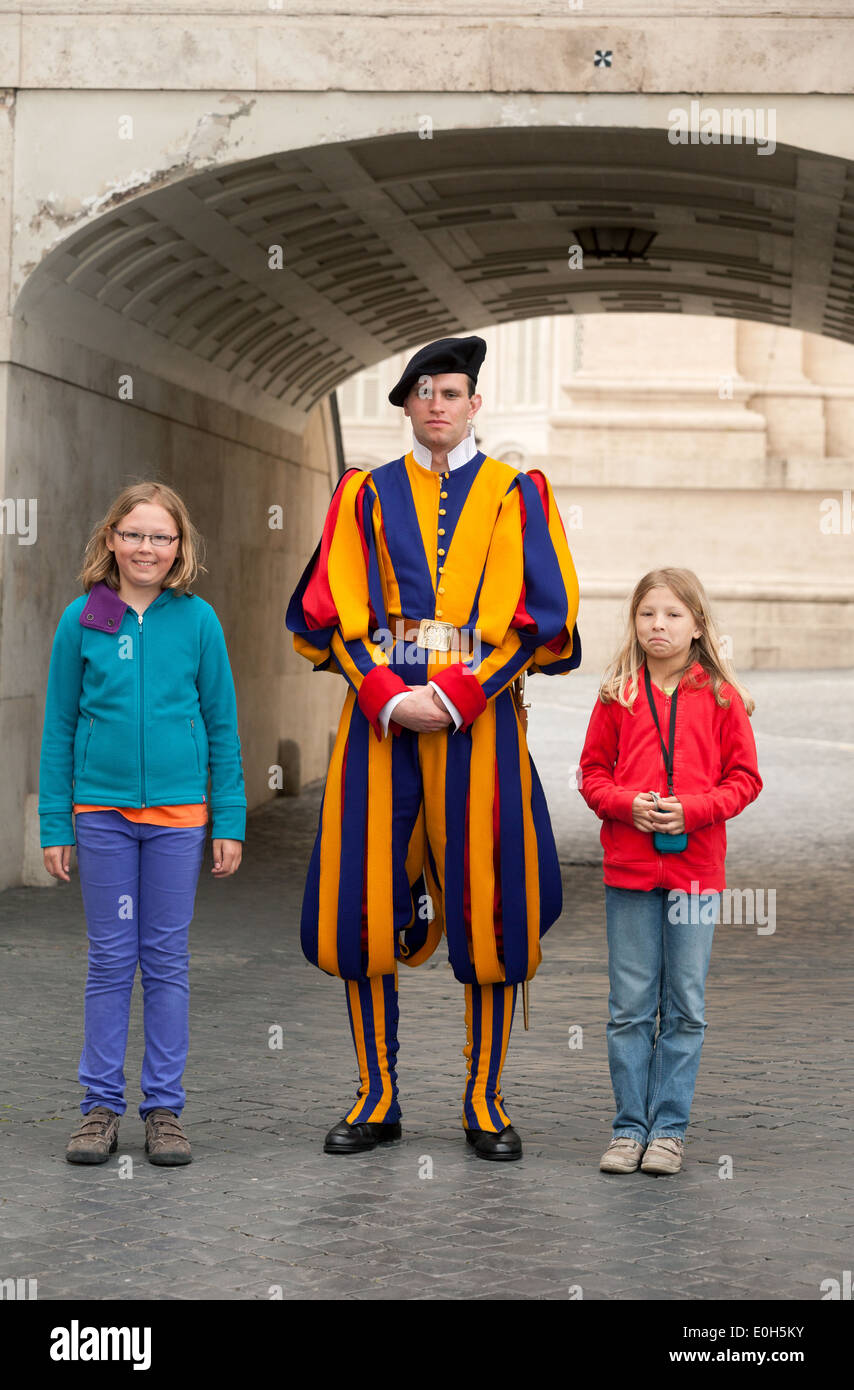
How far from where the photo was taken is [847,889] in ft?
34.4

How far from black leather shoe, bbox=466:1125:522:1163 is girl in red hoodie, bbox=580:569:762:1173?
9.8 inches

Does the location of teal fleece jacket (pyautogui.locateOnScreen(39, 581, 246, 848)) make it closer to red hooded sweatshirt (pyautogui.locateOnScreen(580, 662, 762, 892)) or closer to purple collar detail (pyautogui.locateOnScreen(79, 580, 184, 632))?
purple collar detail (pyautogui.locateOnScreen(79, 580, 184, 632))

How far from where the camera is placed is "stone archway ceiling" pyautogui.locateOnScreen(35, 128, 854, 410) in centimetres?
911

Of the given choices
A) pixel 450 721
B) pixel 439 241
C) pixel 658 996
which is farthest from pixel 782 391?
pixel 450 721

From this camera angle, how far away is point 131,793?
194 inches

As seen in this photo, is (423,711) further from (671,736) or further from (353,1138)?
(353,1138)

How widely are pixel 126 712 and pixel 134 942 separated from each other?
61cm

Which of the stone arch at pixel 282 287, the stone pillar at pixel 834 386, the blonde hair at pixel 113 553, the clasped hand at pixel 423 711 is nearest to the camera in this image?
the clasped hand at pixel 423 711

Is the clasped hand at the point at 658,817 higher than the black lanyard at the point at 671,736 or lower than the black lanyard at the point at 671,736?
lower

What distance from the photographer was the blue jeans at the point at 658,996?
194 inches

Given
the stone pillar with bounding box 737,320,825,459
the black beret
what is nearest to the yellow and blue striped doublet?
the black beret
